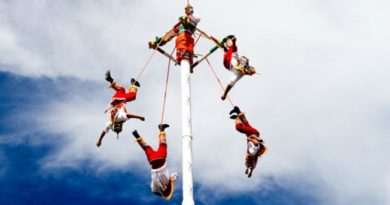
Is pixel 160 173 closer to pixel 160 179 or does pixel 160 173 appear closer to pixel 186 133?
pixel 160 179

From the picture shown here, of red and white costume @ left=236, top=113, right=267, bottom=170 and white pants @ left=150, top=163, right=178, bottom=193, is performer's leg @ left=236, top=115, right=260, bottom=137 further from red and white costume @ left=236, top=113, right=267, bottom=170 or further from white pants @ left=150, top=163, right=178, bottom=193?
white pants @ left=150, top=163, right=178, bottom=193

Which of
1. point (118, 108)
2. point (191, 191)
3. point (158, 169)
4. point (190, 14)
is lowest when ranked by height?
point (191, 191)

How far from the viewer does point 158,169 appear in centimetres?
1678

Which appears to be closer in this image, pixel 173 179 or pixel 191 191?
pixel 191 191

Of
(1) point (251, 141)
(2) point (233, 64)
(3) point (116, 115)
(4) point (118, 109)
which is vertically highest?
(2) point (233, 64)

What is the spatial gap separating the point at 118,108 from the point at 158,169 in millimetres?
2759

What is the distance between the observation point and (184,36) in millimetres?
19094

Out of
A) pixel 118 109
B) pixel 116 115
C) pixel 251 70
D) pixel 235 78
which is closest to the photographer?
pixel 116 115

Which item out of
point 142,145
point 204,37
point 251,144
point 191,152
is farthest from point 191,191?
point 204,37

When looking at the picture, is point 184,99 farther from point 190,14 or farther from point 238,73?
point 190,14

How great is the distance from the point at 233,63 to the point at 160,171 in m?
4.81

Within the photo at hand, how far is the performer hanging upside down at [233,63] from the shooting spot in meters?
18.9

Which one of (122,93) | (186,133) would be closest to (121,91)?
(122,93)

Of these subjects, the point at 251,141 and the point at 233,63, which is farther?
the point at 233,63
